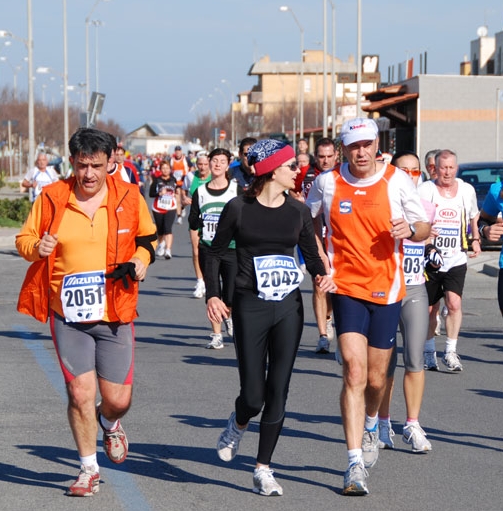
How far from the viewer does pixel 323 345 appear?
12.3 m

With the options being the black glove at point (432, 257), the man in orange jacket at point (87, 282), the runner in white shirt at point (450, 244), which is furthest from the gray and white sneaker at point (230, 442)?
the runner in white shirt at point (450, 244)

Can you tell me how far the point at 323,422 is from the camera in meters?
8.83

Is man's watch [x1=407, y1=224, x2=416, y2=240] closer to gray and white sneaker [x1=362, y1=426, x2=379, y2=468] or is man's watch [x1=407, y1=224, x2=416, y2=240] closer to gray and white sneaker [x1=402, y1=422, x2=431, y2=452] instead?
gray and white sneaker [x1=362, y1=426, x2=379, y2=468]

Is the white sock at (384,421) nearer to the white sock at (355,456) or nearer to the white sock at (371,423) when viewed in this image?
the white sock at (371,423)

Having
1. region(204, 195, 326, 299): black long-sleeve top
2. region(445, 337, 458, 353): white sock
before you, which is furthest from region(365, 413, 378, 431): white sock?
region(445, 337, 458, 353): white sock

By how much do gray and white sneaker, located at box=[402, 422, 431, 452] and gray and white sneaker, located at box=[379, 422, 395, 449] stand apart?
0.10 meters

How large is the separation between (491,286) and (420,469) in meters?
12.1

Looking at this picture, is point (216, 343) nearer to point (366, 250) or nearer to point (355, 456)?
point (366, 250)

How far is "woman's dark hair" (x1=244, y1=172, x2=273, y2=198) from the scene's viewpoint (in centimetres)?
683

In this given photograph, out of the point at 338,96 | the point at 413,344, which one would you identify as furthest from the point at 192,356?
the point at 338,96

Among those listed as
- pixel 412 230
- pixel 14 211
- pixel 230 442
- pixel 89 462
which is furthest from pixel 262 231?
pixel 14 211

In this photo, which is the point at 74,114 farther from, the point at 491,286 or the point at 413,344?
the point at 413,344

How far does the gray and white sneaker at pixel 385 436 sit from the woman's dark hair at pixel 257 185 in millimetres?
1850

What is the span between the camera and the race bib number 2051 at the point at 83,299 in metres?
6.68
